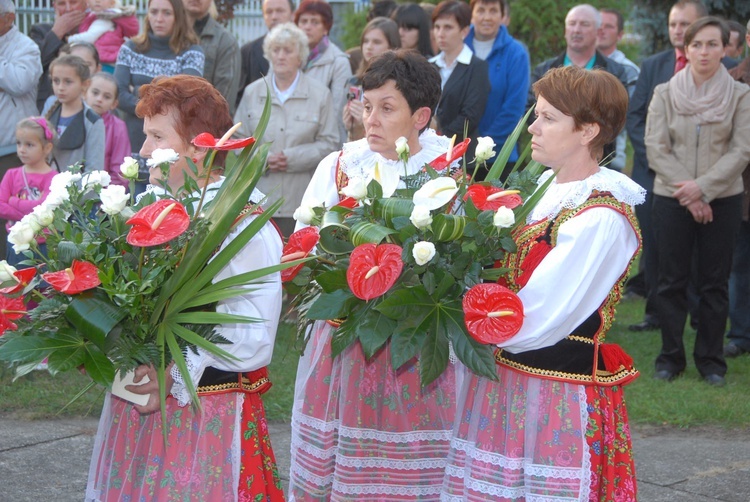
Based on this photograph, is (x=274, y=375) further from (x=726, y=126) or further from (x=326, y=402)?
(x=726, y=126)

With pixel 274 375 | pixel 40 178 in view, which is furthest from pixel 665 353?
pixel 40 178

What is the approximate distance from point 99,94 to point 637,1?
34.4 ft

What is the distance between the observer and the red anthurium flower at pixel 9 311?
2939 millimetres

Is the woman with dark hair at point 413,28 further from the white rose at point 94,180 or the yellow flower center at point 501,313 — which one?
the yellow flower center at point 501,313

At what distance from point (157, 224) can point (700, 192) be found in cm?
428

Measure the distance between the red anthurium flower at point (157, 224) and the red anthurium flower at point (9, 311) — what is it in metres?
0.42

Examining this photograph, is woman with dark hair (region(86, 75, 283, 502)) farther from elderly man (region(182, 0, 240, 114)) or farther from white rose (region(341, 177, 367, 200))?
elderly man (region(182, 0, 240, 114))

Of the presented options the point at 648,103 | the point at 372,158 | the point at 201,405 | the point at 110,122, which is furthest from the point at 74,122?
the point at 201,405

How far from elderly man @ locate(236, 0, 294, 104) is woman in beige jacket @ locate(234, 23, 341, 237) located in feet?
3.30

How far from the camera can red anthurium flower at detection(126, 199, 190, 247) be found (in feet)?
9.06

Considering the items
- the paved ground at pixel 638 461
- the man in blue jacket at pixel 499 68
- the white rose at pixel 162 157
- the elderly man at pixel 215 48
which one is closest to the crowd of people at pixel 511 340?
the white rose at pixel 162 157

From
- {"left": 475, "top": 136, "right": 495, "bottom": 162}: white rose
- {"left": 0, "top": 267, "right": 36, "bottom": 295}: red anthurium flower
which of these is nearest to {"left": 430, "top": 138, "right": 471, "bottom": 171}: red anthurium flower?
{"left": 475, "top": 136, "right": 495, "bottom": 162}: white rose

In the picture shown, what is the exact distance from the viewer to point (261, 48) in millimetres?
8508

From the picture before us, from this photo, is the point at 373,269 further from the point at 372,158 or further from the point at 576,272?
the point at 372,158
